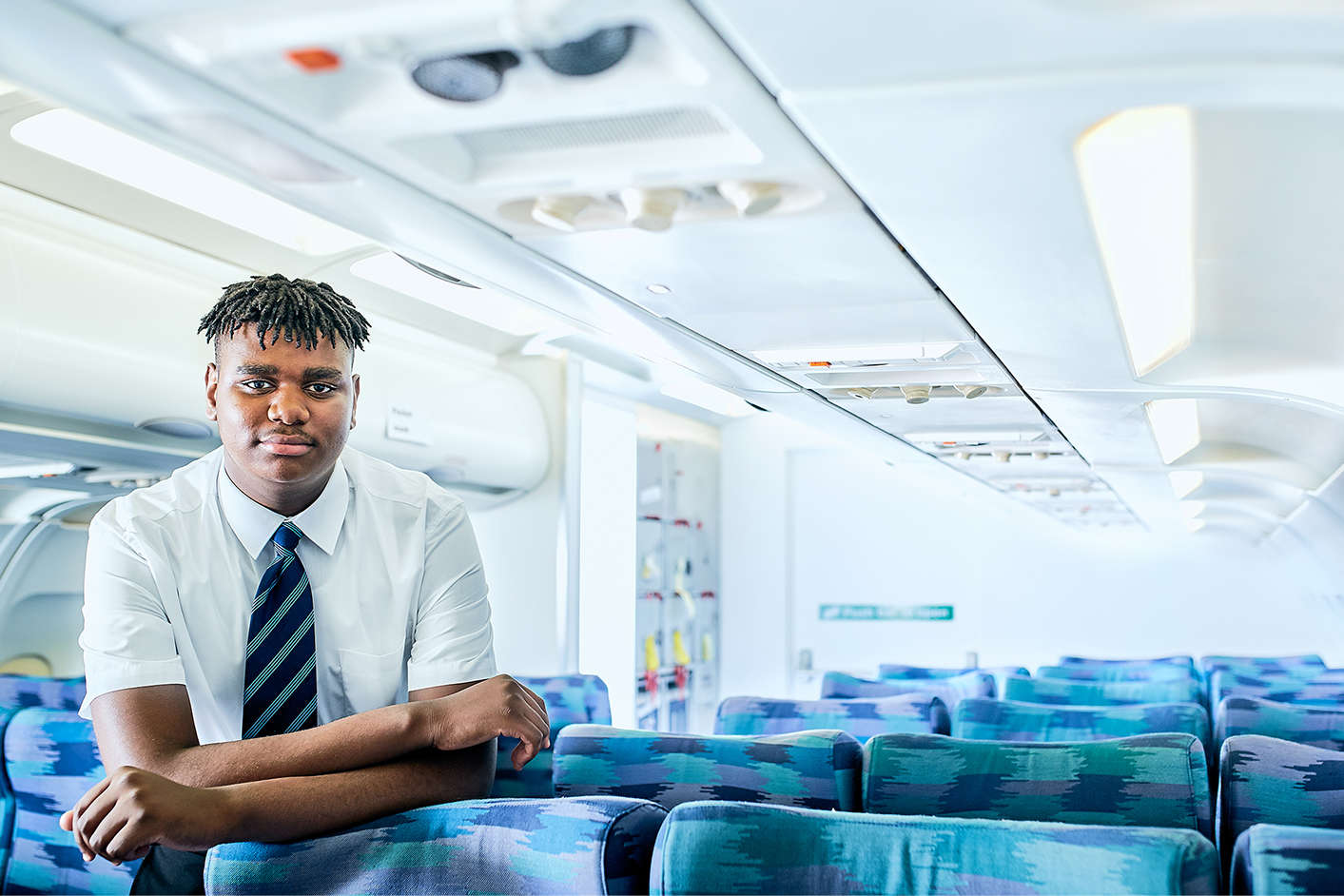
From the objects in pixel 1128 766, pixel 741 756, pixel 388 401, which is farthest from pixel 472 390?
pixel 1128 766

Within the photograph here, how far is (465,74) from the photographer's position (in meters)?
1.25

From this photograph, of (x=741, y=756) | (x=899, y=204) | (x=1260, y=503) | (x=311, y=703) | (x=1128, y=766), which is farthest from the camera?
(x=1260, y=503)

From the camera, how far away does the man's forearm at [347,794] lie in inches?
61.9

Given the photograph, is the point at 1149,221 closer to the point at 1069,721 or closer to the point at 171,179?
the point at 1069,721

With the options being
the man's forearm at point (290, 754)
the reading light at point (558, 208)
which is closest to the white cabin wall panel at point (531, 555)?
the man's forearm at point (290, 754)

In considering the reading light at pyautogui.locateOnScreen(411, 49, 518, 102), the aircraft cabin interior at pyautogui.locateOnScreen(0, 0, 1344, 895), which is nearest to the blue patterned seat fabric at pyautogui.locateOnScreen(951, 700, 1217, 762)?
the aircraft cabin interior at pyautogui.locateOnScreen(0, 0, 1344, 895)

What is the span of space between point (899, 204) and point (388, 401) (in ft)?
12.4

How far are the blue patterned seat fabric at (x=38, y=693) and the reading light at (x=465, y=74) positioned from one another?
4.69 metres

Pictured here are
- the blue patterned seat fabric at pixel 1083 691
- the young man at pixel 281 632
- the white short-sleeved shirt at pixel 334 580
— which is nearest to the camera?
the young man at pixel 281 632

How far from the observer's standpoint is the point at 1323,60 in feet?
3.57

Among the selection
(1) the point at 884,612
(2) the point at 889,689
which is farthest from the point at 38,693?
(1) the point at 884,612

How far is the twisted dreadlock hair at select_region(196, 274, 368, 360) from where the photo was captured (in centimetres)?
190

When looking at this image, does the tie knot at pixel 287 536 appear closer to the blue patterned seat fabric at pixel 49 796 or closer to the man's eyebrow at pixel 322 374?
the man's eyebrow at pixel 322 374

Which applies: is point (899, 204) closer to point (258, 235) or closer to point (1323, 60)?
point (1323, 60)
